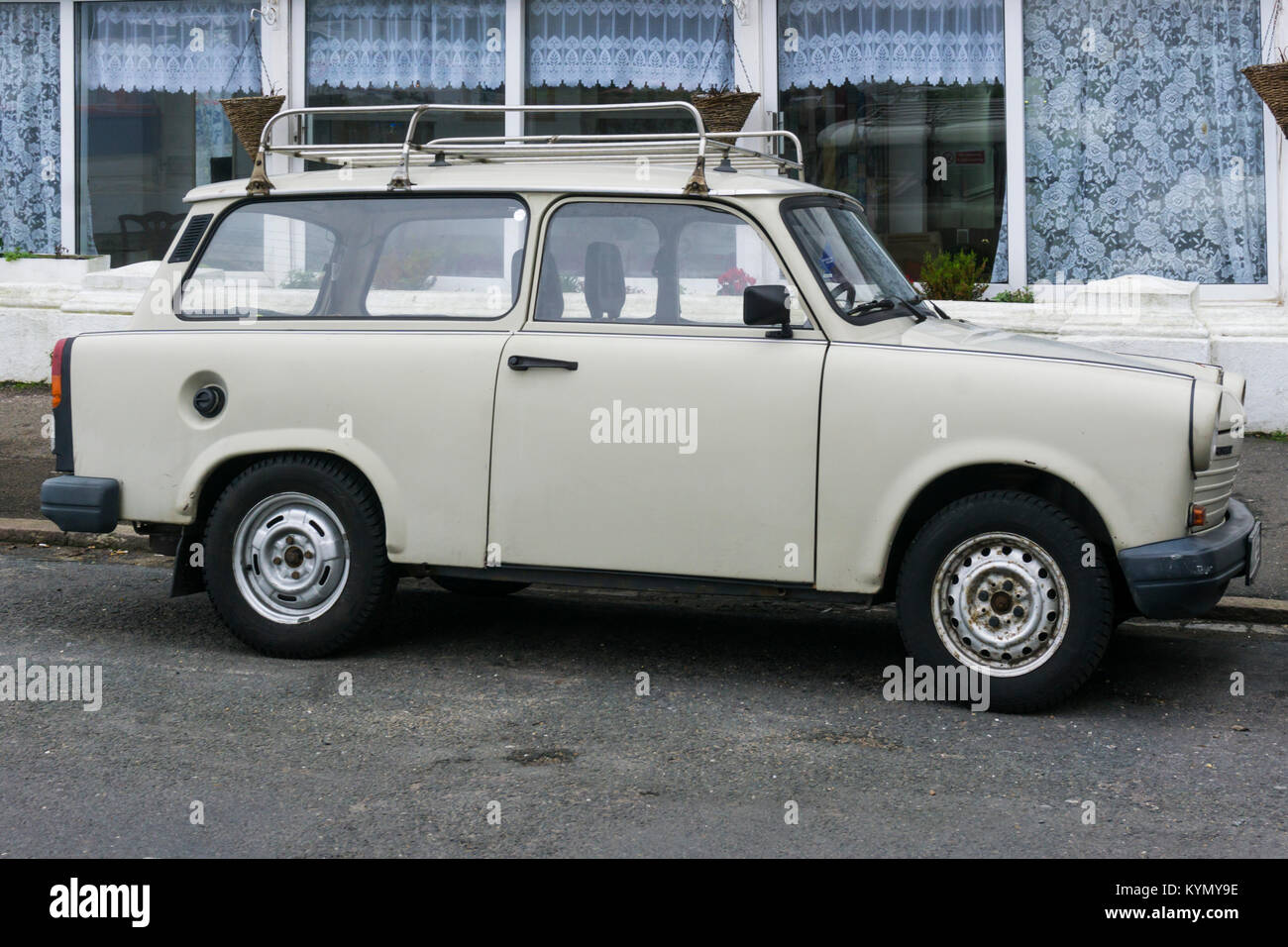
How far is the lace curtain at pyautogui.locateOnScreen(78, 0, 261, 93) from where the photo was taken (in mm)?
13602

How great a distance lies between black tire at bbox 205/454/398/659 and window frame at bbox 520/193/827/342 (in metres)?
0.98

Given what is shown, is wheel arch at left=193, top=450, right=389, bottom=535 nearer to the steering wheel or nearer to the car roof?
the car roof

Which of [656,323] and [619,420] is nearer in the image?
[619,420]

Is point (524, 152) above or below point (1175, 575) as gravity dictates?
above

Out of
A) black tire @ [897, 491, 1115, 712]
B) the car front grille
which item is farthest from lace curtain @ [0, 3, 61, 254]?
the car front grille

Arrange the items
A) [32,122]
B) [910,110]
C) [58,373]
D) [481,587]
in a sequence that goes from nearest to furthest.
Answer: [58,373] → [481,587] → [910,110] → [32,122]

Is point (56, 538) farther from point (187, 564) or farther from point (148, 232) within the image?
point (148, 232)

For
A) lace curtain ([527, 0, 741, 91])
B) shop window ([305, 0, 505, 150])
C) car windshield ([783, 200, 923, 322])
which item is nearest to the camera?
car windshield ([783, 200, 923, 322])

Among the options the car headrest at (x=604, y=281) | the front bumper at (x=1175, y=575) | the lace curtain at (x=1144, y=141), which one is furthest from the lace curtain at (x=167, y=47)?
the front bumper at (x=1175, y=575)

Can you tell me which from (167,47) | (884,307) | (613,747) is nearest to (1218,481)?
(884,307)

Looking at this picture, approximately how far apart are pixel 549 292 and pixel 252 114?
22.9 ft

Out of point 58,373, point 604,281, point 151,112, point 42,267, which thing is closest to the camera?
point 604,281

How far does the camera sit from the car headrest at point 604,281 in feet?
20.0

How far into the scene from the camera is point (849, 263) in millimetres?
6238
